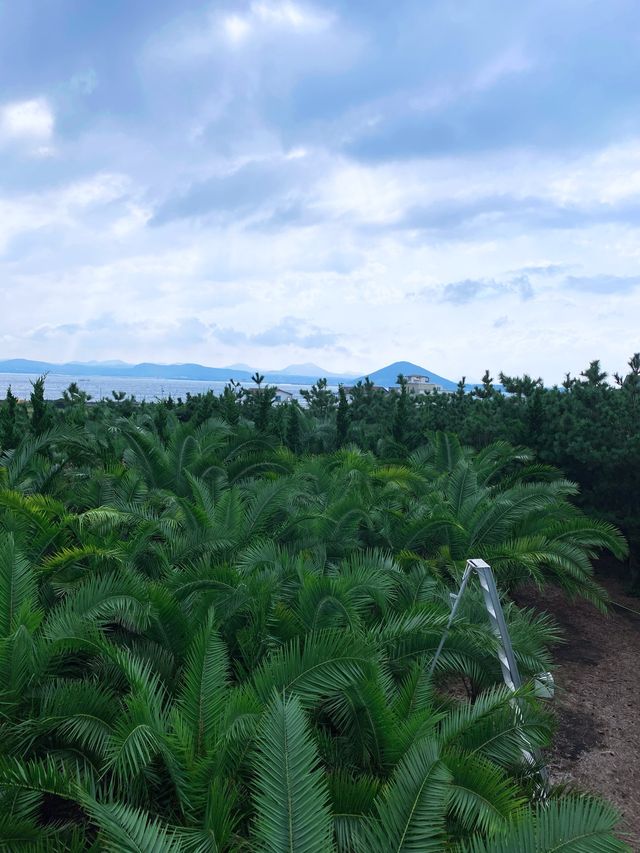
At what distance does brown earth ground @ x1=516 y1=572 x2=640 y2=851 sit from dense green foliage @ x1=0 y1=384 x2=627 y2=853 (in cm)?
83

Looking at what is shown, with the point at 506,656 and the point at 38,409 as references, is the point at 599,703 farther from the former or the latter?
the point at 38,409

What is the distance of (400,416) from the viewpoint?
12672 millimetres

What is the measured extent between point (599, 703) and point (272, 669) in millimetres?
4230

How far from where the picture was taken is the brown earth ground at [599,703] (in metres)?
5.05

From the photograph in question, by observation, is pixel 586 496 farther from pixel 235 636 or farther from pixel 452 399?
pixel 235 636

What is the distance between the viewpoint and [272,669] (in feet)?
12.1

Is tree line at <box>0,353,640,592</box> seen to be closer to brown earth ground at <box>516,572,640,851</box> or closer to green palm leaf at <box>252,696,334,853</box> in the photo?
brown earth ground at <box>516,572,640,851</box>

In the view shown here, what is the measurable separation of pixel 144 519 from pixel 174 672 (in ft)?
8.18

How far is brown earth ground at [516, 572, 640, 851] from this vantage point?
5.05 meters

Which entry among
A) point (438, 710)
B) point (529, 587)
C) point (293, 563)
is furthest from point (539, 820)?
point (529, 587)

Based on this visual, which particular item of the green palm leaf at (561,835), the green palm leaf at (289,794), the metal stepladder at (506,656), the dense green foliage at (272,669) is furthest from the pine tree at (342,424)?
the green palm leaf at (561,835)

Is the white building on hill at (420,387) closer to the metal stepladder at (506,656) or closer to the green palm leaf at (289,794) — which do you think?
the metal stepladder at (506,656)

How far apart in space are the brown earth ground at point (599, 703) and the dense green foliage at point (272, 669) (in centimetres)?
83

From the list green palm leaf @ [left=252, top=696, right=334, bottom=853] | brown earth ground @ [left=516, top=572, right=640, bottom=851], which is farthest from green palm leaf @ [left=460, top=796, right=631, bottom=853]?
brown earth ground @ [left=516, top=572, right=640, bottom=851]
